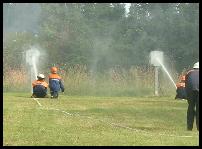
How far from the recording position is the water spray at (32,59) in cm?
2844

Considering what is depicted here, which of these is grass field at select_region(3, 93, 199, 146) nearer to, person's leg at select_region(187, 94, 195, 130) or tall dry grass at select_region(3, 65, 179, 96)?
person's leg at select_region(187, 94, 195, 130)

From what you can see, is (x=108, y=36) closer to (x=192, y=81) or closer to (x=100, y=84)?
(x=100, y=84)

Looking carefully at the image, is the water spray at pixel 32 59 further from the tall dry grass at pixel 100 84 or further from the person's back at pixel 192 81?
the person's back at pixel 192 81

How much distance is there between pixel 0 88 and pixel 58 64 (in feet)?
78.5

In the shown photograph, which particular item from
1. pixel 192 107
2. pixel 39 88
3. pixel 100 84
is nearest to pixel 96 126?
pixel 192 107

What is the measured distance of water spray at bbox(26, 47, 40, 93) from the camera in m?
28.4

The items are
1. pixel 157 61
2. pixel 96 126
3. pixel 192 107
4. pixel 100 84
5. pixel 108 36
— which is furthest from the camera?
pixel 108 36

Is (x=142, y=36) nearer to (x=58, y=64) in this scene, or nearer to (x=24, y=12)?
(x=58, y=64)

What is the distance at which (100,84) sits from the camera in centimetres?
2756

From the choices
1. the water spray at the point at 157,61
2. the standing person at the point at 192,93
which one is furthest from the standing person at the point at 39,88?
the standing person at the point at 192,93

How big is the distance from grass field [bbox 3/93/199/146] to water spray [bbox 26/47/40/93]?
11656 mm

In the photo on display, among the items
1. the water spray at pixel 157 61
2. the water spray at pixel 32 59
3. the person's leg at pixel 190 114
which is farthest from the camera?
the water spray at pixel 32 59

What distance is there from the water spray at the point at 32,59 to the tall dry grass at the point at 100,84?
0.60 metres

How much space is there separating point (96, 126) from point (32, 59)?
21.2m
